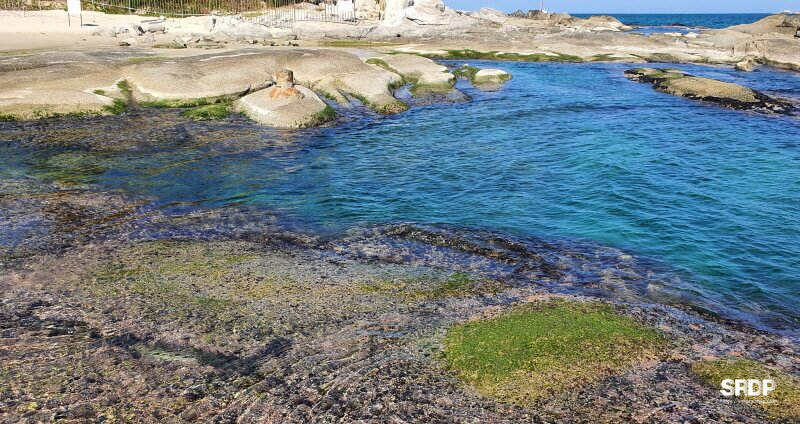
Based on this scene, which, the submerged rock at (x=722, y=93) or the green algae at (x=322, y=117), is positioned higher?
the submerged rock at (x=722, y=93)

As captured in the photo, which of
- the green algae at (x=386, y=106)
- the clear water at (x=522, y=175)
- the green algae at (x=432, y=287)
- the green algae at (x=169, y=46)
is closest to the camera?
the green algae at (x=432, y=287)

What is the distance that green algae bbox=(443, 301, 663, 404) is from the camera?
9.31 m

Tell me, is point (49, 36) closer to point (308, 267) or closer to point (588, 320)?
point (308, 267)

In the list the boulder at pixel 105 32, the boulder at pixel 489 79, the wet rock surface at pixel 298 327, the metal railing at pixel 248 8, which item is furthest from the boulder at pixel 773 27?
the wet rock surface at pixel 298 327

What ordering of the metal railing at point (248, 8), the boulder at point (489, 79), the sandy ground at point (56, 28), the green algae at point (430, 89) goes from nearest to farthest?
the green algae at point (430, 89)
the boulder at point (489, 79)
the sandy ground at point (56, 28)
the metal railing at point (248, 8)

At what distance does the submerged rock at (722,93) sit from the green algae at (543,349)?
3176 centimetres

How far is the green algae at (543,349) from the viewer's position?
30.6 ft

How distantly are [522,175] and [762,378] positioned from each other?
48.8 feet

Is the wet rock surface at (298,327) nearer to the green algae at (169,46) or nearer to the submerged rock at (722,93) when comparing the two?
the submerged rock at (722,93)

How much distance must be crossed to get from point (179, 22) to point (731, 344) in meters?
76.4

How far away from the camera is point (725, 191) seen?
70.9 ft

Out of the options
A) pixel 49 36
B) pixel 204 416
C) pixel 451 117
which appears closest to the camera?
pixel 204 416

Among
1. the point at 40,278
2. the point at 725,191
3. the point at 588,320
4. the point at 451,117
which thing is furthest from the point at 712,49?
the point at 40,278

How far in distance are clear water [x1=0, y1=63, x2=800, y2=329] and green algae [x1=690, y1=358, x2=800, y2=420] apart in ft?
10.4
